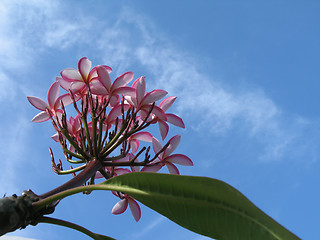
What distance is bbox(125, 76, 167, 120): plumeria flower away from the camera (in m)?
1.16

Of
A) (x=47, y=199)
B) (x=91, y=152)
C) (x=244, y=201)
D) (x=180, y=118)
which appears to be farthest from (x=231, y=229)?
(x=180, y=118)

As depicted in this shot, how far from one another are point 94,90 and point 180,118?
311 millimetres

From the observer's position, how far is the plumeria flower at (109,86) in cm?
116

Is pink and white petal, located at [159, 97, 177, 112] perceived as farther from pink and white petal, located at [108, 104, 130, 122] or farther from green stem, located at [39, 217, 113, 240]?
green stem, located at [39, 217, 113, 240]

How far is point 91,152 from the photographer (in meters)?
1.07

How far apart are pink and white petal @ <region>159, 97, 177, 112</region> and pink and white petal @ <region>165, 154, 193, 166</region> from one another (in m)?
0.16

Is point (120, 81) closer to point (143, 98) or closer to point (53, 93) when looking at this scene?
point (143, 98)

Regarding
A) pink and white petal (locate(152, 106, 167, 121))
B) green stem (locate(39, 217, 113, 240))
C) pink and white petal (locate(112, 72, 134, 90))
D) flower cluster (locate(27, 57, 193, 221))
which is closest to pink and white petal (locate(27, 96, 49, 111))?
flower cluster (locate(27, 57, 193, 221))

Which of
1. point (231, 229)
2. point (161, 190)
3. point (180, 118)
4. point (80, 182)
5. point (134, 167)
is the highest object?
point (180, 118)

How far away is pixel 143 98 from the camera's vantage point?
45.8 inches

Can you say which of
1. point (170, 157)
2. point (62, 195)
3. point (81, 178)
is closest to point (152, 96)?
point (170, 157)

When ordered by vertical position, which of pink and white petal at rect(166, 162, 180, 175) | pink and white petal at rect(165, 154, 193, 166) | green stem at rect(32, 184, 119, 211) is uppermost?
pink and white petal at rect(165, 154, 193, 166)

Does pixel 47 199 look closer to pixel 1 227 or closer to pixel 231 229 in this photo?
pixel 1 227

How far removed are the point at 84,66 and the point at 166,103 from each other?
0.30 meters
